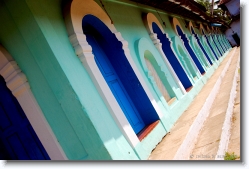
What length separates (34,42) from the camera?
242cm

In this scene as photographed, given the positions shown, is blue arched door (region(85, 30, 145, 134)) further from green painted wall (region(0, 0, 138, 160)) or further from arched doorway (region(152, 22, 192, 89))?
arched doorway (region(152, 22, 192, 89))

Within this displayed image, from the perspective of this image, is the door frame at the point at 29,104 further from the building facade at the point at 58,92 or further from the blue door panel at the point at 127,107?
the blue door panel at the point at 127,107

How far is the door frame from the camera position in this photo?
255cm

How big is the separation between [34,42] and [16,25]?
0.30 meters

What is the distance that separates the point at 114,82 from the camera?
366cm

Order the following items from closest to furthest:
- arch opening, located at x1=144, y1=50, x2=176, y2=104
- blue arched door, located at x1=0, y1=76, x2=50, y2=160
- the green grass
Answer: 1. the green grass
2. blue arched door, located at x1=0, y1=76, x2=50, y2=160
3. arch opening, located at x1=144, y1=50, x2=176, y2=104

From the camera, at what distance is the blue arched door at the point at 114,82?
3555 mm

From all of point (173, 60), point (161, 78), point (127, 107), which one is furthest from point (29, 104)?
point (173, 60)

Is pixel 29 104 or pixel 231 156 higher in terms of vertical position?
pixel 29 104

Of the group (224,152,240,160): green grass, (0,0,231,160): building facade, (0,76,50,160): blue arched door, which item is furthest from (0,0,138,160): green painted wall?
(224,152,240,160): green grass

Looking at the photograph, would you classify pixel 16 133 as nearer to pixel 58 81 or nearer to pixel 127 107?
pixel 58 81

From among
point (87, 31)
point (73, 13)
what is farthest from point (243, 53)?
point (87, 31)

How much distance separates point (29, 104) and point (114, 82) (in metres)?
1.44

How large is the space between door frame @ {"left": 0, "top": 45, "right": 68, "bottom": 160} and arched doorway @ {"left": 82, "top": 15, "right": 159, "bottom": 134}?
4.10 ft
